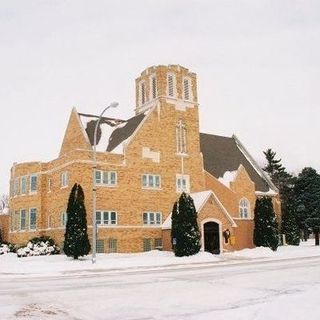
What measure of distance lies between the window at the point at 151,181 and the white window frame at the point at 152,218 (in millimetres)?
2404

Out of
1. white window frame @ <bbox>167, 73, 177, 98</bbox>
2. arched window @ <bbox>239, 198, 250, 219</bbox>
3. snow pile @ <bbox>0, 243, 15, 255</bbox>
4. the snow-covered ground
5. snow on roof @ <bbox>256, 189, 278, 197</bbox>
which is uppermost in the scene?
white window frame @ <bbox>167, 73, 177, 98</bbox>

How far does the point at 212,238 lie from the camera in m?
41.0

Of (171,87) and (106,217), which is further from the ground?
(171,87)

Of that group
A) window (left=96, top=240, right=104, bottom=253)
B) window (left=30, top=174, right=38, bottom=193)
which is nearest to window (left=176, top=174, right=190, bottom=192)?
window (left=96, top=240, right=104, bottom=253)

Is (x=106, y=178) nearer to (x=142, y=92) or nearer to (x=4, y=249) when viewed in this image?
(x=4, y=249)

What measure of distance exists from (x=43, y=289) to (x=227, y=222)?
27805mm

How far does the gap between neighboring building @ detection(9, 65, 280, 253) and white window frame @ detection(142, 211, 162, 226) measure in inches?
3.5

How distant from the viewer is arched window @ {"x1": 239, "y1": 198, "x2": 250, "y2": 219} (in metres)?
48.0

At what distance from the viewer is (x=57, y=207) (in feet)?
131

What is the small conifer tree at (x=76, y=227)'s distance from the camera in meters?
33.8

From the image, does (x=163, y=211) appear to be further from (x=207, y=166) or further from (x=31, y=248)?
(x=31, y=248)

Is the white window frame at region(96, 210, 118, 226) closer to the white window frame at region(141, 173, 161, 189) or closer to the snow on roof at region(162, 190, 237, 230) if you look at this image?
the white window frame at region(141, 173, 161, 189)

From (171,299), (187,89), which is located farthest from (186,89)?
(171,299)

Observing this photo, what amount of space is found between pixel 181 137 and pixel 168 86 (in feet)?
17.1
